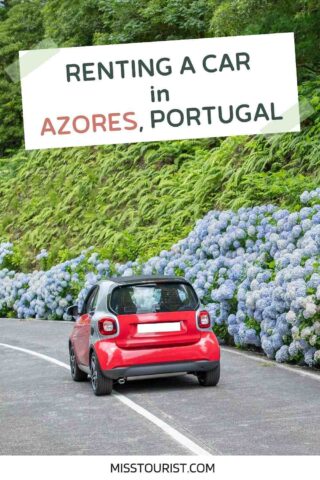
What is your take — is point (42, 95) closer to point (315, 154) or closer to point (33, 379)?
point (315, 154)

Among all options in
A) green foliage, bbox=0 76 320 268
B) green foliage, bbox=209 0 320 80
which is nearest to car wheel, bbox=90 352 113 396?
green foliage, bbox=0 76 320 268

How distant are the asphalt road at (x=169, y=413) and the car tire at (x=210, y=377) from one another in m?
0.16

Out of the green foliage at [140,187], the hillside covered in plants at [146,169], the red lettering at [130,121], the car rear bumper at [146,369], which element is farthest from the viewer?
the red lettering at [130,121]

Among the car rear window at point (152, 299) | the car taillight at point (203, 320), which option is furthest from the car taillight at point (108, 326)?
the car taillight at point (203, 320)

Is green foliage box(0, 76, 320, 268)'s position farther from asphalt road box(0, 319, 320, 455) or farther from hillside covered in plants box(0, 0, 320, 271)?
asphalt road box(0, 319, 320, 455)

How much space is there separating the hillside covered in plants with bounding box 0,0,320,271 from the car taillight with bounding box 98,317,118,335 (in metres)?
7.09

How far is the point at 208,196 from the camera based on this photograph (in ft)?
78.8

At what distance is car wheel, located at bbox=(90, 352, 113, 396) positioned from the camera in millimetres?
11742

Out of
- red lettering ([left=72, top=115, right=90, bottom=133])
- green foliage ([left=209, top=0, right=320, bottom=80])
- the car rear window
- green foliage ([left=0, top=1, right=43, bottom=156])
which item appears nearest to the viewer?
the car rear window

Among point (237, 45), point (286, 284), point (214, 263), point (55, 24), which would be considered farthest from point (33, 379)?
point (55, 24)

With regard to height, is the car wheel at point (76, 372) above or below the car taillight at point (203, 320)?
below

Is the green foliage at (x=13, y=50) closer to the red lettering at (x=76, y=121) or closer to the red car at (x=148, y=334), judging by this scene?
the red lettering at (x=76, y=121)

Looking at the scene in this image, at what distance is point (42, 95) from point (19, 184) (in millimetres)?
10866

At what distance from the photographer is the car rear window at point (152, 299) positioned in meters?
11.8
